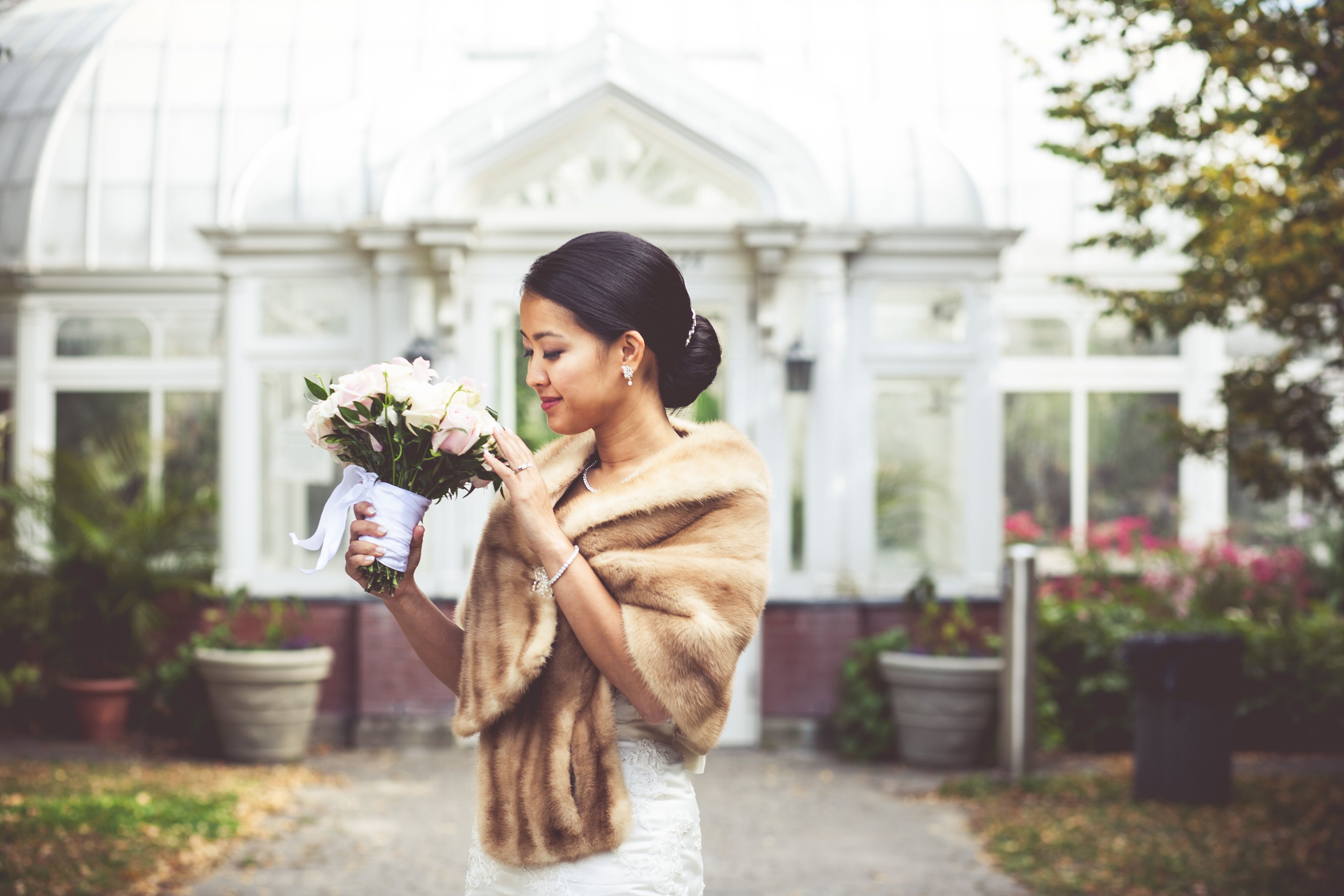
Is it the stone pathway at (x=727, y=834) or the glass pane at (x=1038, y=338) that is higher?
the glass pane at (x=1038, y=338)

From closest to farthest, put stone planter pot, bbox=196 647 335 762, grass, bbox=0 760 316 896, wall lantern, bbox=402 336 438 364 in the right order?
grass, bbox=0 760 316 896, stone planter pot, bbox=196 647 335 762, wall lantern, bbox=402 336 438 364

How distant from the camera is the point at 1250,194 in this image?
7.09 meters

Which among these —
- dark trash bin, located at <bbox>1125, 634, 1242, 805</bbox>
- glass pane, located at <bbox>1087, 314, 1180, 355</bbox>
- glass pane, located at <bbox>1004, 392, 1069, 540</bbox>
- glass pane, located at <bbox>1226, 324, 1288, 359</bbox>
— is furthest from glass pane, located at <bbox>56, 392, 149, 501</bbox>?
glass pane, located at <bbox>1226, 324, 1288, 359</bbox>

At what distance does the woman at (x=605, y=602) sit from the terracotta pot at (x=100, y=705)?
8083 mm

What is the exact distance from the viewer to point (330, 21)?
13.8 metres

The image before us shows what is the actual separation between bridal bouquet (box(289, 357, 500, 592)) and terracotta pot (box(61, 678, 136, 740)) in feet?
26.7

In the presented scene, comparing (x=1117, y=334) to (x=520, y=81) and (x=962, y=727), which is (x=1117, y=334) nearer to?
(x=962, y=727)

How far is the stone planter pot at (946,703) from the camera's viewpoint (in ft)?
29.2

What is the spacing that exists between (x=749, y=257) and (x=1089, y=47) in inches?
131

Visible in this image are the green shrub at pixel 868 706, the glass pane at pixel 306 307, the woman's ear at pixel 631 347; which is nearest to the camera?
the woman's ear at pixel 631 347

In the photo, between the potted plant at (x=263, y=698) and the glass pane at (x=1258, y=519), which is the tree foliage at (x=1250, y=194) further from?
the potted plant at (x=263, y=698)

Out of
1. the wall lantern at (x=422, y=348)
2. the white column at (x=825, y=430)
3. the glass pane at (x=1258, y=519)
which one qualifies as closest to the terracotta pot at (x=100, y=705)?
the wall lantern at (x=422, y=348)

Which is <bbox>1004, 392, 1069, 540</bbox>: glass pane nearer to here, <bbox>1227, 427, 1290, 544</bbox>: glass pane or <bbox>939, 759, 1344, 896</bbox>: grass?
<bbox>1227, 427, 1290, 544</bbox>: glass pane

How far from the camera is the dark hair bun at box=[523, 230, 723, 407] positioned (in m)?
2.26
